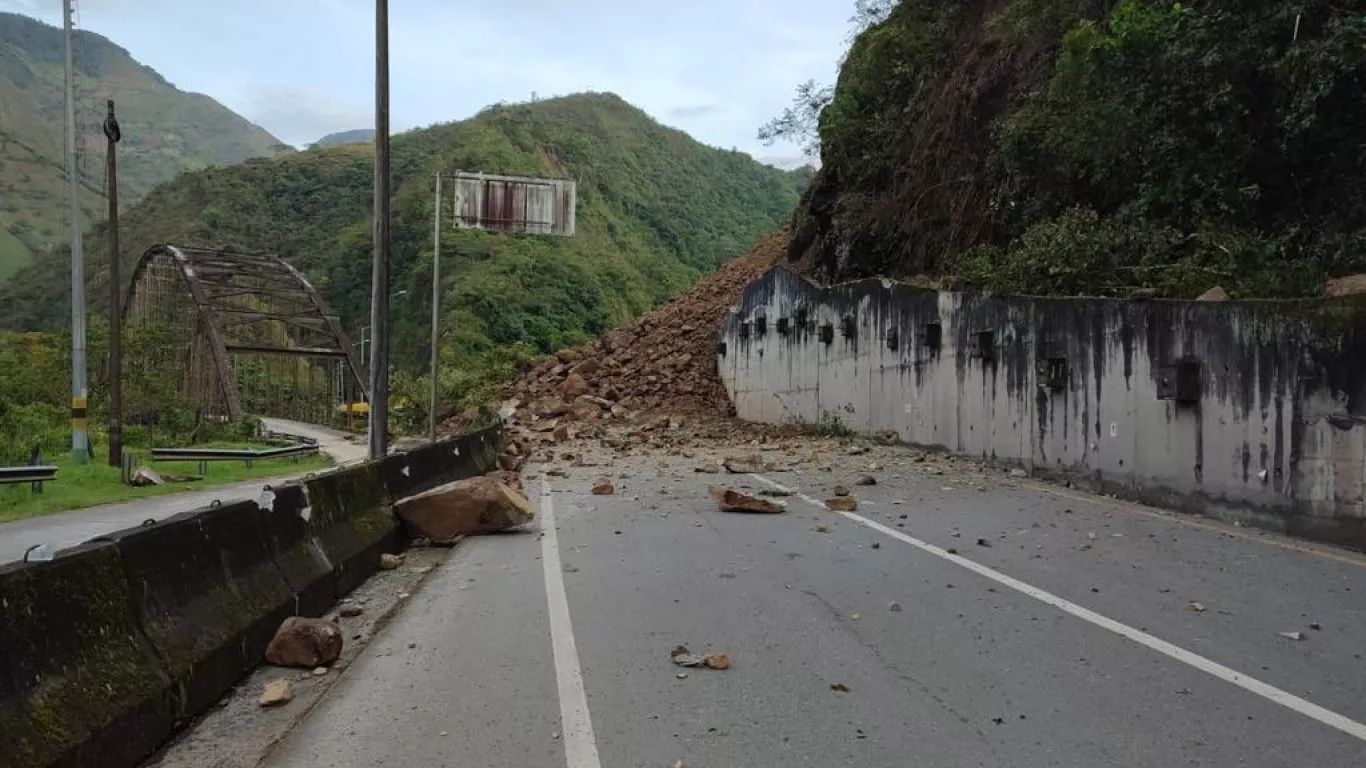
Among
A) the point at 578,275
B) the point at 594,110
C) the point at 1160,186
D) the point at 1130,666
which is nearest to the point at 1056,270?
the point at 1160,186

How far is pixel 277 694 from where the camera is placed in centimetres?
520

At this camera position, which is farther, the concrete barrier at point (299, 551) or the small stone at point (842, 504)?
the small stone at point (842, 504)

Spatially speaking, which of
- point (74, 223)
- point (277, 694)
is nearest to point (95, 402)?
point (74, 223)

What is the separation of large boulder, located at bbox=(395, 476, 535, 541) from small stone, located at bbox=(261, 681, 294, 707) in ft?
18.1

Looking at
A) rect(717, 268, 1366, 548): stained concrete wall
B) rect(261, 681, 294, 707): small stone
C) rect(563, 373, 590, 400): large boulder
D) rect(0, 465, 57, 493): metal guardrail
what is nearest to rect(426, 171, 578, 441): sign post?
rect(717, 268, 1366, 548): stained concrete wall

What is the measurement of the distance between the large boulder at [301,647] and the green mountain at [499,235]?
70565 mm

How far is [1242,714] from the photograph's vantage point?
4.73m

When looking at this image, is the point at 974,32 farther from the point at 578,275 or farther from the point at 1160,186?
the point at 578,275

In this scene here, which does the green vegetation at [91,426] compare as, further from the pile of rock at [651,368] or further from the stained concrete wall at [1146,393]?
the stained concrete wall at [1146,393]

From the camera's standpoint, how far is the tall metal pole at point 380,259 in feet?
49.1

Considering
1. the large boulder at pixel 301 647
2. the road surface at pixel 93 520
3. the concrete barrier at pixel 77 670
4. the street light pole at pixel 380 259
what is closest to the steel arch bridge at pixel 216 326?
the road surface at pixel 93 520

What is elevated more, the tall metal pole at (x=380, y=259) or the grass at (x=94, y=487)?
the tall metal pole at (x=380, y=259)

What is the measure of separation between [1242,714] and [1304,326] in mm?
6390

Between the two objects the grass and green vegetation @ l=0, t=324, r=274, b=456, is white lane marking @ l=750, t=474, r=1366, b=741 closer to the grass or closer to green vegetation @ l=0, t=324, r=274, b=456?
the grass
